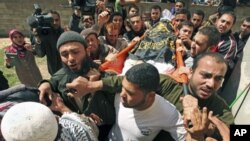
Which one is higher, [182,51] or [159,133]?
[182,51]

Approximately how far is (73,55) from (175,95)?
889 millimetres

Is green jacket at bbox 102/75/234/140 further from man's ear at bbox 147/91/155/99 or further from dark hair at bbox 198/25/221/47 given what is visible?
dark hair at bbox 198/25/221/47

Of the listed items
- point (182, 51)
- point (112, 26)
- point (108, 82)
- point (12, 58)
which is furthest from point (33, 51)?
point (108, 82)

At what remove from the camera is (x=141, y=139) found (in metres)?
2.61

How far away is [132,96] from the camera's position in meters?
2.47

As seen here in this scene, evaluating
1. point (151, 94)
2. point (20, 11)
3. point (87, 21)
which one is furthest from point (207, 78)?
point (20, 11)

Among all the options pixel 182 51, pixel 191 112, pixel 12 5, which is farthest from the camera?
pixel 12 5

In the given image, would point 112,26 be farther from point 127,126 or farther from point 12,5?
point 12,5

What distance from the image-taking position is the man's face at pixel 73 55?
9.62 feet

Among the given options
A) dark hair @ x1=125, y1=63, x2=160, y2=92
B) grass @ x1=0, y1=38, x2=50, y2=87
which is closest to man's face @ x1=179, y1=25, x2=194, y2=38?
dark hair @ x1=125, y1=63, x2=160, y2=92

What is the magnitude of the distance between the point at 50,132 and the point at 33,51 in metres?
3.45

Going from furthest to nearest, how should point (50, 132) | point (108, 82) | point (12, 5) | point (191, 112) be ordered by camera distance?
point (12, 5) → point (108, 82) → point (191, 112) → point (50, 132)

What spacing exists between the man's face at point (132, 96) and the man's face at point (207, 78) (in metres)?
0.47

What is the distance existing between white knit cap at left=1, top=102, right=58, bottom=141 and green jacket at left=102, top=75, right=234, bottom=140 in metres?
0.93
